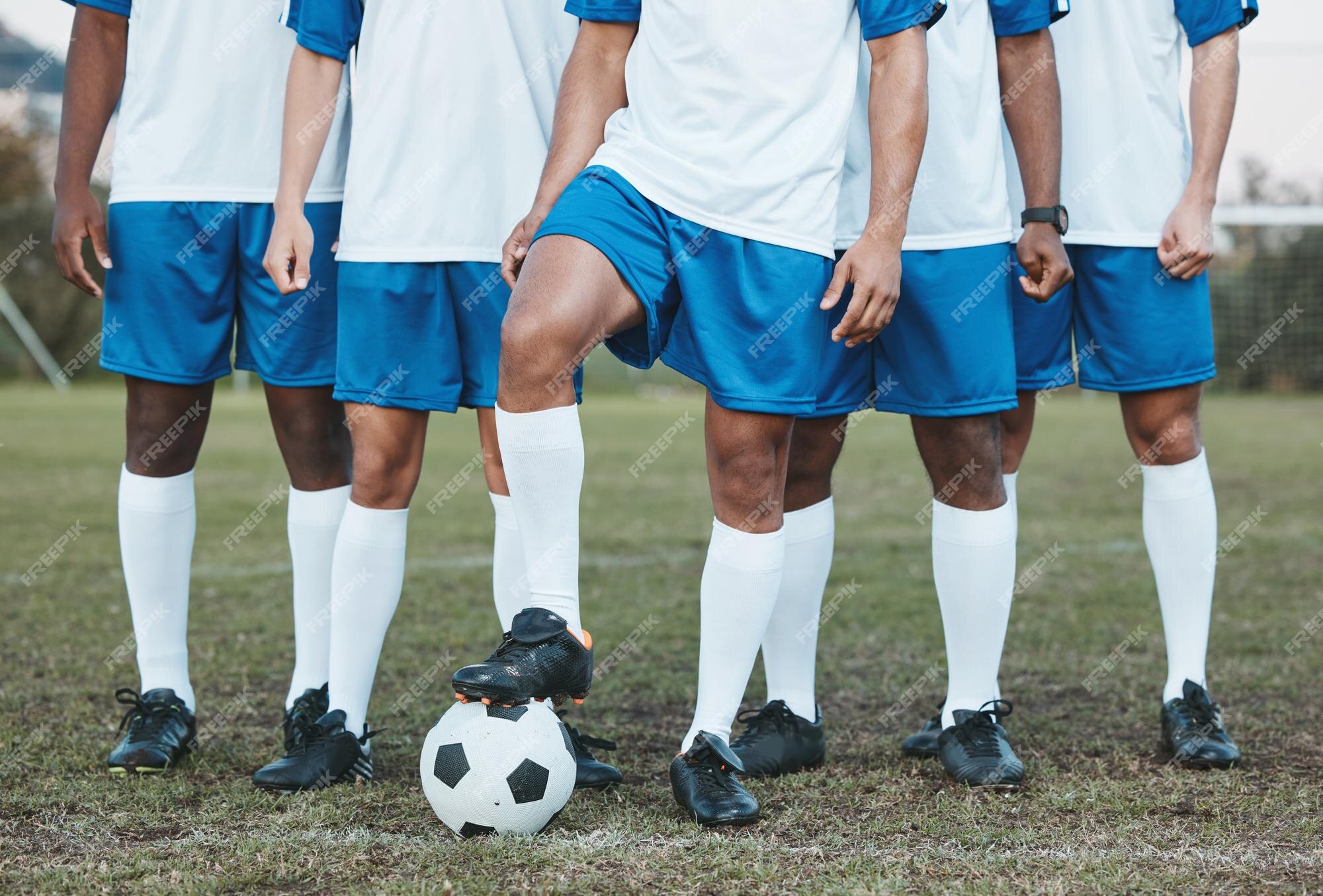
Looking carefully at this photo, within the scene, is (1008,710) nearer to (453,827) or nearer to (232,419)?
(453,827)

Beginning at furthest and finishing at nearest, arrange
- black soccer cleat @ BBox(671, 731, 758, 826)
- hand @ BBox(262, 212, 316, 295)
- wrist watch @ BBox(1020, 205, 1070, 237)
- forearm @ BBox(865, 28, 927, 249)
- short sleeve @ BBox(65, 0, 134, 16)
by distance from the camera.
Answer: short sleeve @ BBox(65, 0, 134, 16)
wrist watch @ BBox(1020, 205, 1070, 237)
hand @ BBox(262, 212, 316, 295)
forearm @ BBox(865, 28, 927, 249)
black soccer cleat @ BBox(671, 731, 758, 826)

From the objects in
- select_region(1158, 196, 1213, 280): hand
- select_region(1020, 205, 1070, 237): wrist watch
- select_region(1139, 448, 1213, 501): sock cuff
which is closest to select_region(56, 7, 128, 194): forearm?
select_region(1020, 205, 1070, 237): wrist watch

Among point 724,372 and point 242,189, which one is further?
point 242,189

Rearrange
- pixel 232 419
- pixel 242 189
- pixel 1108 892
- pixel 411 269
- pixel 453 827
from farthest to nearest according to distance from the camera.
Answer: pixel 232 419, pixel 242 189, pixel 411 269, pixel 453 827, pixel 1108 892

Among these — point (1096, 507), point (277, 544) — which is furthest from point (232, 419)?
point (1096, 507)

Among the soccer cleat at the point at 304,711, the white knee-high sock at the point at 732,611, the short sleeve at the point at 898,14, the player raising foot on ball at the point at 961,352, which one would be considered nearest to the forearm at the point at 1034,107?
the player raising foot on ball at the point at 961,352

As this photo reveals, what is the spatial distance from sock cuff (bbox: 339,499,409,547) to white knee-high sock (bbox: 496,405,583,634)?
0.55 m

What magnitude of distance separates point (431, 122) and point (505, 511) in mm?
910

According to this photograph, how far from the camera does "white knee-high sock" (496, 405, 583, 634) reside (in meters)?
2.31

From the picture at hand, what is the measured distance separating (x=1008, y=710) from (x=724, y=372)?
Answer: 3.75 feet

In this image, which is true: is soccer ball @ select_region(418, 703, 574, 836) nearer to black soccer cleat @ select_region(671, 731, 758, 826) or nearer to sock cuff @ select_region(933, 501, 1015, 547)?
black soccer cleat @ select_region(671, 731, 758, 826)

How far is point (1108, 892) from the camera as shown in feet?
6.58

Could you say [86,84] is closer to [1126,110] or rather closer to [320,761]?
[320,761]

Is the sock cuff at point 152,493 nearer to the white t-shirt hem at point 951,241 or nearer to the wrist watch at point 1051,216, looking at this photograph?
the white t-shirt hem at point 951,241
